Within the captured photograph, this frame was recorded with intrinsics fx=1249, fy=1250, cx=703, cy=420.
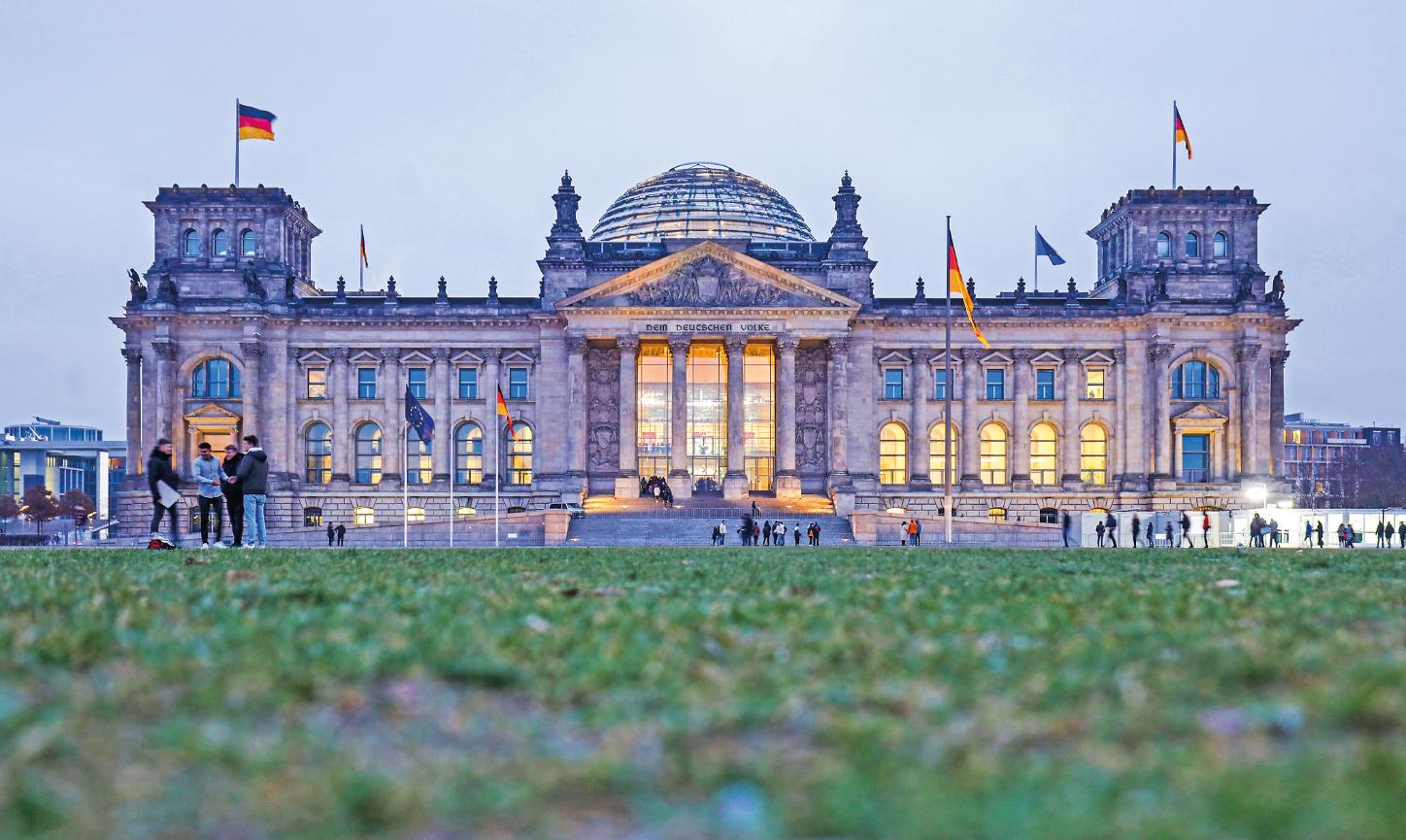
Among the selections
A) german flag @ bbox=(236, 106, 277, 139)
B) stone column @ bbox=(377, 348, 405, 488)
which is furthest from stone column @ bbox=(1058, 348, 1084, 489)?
german flag @ bbox=(236, 106, 277, 139)

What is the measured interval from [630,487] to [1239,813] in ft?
229

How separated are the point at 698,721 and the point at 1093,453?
78586 mm

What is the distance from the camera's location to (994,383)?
79812mm

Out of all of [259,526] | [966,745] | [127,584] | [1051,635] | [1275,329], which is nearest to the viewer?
[966,745]

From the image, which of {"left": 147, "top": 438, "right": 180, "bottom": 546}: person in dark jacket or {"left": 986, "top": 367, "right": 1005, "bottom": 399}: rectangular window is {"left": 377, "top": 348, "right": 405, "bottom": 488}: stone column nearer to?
{"left": 986, "top": 367, "right": 1005, "bottom": 399}: rectangular window

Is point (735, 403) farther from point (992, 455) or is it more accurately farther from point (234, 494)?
point (234, 494)

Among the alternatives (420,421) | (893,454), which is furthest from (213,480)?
(893,454)

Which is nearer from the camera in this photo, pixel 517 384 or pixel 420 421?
pixel 420 421

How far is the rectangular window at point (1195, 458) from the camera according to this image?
258 feet

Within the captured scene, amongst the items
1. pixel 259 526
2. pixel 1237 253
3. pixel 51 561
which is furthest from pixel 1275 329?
pixel 51 561

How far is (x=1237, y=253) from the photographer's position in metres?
79.8

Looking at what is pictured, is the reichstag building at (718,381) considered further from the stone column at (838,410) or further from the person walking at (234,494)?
the person walking at (234,494)

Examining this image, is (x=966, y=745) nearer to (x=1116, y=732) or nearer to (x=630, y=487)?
(x=1116, y=732)

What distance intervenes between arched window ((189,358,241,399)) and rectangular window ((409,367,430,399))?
10687 mm
